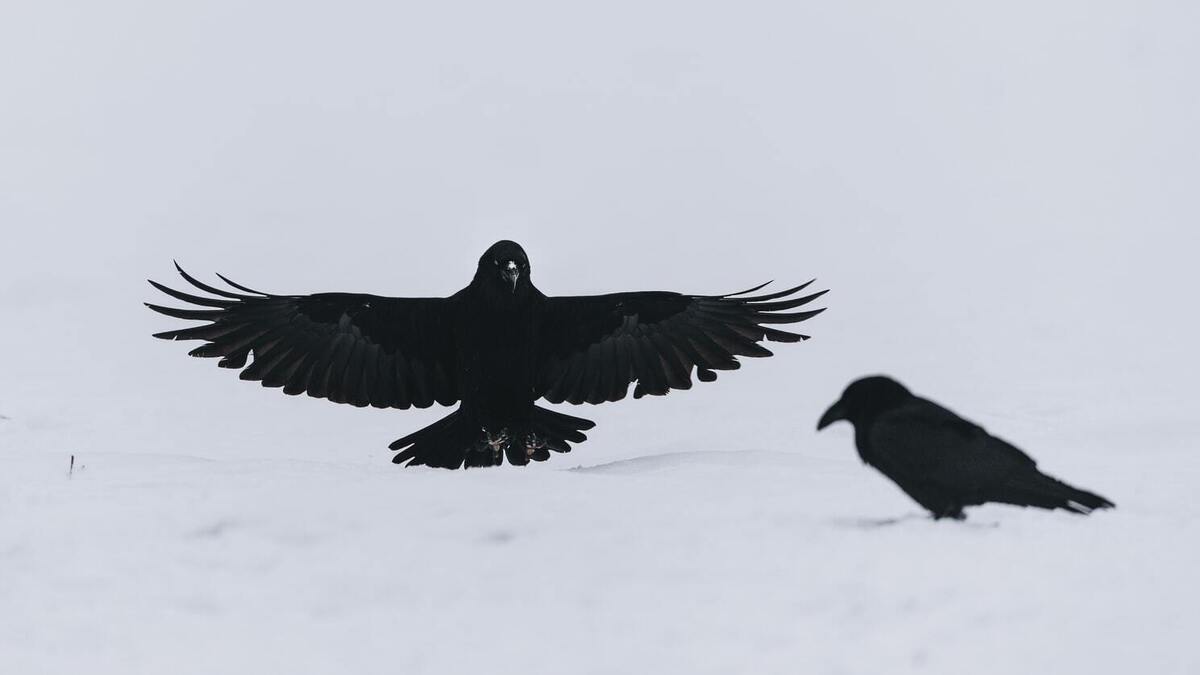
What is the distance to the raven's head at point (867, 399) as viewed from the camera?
5.20 meters

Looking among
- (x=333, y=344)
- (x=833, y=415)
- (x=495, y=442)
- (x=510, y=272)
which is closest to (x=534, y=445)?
(x=495, y=442)

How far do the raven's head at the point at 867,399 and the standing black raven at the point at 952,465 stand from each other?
0.12 ft

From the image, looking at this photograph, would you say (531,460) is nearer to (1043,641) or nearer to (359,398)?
(359,398)

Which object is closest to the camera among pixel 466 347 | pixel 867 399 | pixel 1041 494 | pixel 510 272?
pixel 1041 494

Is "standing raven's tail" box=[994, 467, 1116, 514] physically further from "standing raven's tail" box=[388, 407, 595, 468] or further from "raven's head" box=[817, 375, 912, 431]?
"standing raven's tail" box=[388, 407, 595, 468]

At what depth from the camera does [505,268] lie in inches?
281

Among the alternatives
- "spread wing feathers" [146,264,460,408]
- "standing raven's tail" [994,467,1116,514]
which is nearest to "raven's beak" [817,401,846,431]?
"standing raven's tail" [994,467,1116,514]

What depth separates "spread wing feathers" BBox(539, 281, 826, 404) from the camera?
7.54 m

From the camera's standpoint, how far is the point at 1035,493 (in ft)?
16.5

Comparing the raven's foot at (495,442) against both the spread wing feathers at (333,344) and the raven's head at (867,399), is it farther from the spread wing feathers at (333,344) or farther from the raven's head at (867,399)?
the raven's head at (867,399)

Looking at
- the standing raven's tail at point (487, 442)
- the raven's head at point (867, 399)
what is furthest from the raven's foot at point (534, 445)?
the raven's head at point (867, 399)

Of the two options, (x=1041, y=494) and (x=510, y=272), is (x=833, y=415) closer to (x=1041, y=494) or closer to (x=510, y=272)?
(x=1041, y=494)

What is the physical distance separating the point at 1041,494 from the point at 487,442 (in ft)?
10.2

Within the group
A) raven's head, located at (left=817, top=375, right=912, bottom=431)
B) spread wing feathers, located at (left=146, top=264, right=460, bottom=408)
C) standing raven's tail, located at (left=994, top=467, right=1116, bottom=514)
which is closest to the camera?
standing raven's tail, located at (left=994, top=467, right=1116, bottom=514)
